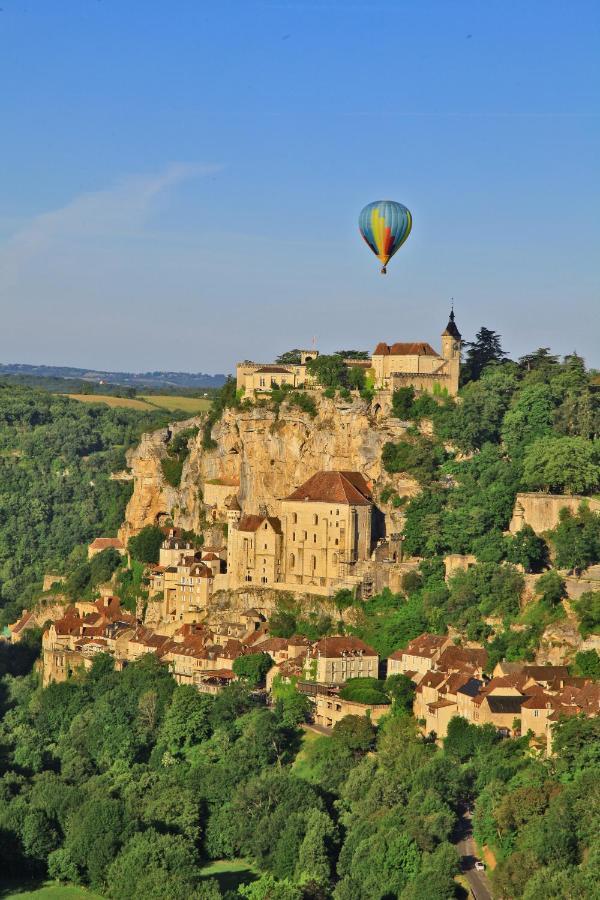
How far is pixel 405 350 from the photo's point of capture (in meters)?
92.8

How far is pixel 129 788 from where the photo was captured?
73500mm

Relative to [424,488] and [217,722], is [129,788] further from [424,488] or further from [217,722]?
[424,488]

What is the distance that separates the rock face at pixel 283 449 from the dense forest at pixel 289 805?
44.5 ft

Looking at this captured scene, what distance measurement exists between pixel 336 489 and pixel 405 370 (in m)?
8.69

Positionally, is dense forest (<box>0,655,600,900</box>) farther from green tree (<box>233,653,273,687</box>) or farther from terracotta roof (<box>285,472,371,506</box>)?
terracotta roof (<box>285,472,371,506</box>)

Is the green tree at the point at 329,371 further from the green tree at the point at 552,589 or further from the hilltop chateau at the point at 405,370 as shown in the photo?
the green tree at the point at 552,589

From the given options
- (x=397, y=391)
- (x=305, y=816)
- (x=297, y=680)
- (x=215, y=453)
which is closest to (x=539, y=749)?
(x=305, y=816)

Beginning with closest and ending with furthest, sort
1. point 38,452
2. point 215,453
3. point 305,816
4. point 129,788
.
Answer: point 305,816 → point 129,788 → point 215,453 → point 38,452

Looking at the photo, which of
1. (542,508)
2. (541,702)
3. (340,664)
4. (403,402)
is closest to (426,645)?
(340,664)

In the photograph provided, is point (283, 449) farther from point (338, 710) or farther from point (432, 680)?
point (432, 680)

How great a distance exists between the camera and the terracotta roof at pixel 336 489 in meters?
85.9

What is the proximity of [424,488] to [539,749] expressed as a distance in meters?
20.8

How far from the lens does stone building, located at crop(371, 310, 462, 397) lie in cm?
9162

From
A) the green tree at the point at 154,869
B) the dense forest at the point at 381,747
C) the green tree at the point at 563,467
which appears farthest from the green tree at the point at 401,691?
the green tree at the point at 563,467
